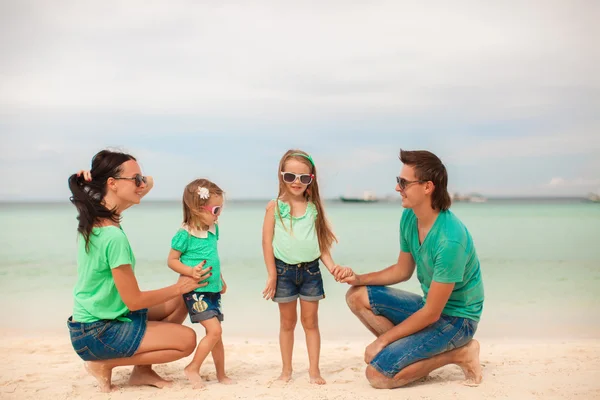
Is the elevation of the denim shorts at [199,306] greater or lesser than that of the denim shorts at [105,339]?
greater

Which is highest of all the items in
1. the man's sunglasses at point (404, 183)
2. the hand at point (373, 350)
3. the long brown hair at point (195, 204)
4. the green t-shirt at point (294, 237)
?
the man's sunglasses at point (404, 183)

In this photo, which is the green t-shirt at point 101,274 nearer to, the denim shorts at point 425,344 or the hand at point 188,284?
the hand at point 188,284

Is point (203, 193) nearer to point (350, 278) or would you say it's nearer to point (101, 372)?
point (350, 278)

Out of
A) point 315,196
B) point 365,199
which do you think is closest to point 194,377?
point 315,196

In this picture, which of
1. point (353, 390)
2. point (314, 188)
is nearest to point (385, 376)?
point (353, 390)

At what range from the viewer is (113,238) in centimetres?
335

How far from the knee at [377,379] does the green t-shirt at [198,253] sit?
108 centimetres

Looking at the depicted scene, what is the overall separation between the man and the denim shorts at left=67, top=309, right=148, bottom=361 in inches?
53.3

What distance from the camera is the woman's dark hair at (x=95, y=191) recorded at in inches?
133

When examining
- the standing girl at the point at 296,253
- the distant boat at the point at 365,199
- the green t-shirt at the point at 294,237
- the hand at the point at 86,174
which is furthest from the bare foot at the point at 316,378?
the distant boat at the point at 365,199

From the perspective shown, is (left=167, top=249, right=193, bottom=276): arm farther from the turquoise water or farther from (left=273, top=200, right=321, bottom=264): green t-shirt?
the turquoise water

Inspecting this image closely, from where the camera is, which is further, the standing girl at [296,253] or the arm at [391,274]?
the arm at [391,274]

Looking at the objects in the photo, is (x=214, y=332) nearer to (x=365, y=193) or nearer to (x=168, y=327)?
(x=168, y=327)

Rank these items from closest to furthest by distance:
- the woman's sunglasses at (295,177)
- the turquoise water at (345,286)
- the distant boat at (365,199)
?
the woman's sunglasses at (295,177) < the turquoise water at (345,286) < the distant boat at (365,199)
